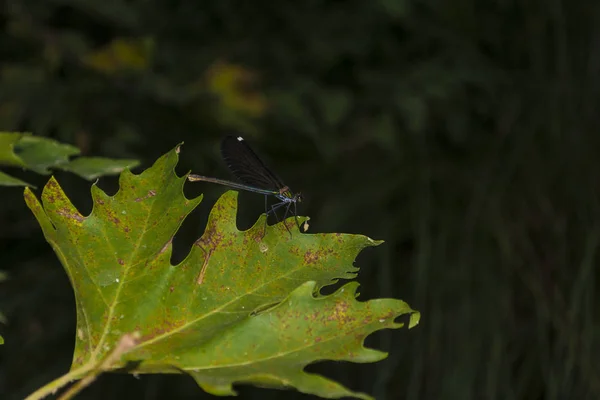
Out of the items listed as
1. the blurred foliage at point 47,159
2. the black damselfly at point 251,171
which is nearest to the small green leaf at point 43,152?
the blurred foliage at point 47,159

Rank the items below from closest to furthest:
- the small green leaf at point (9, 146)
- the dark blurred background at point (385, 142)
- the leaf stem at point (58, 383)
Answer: the leaf stem at point (58, 383), the small green leaf at point (9, 146), the dark blurred background at point (385, 142)

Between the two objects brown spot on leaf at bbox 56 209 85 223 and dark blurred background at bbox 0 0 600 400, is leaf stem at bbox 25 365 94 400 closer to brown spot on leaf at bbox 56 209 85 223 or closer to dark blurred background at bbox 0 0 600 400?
brown spot on leaf at bbox 56 209 85 223

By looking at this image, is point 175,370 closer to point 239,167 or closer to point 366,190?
point 239,167

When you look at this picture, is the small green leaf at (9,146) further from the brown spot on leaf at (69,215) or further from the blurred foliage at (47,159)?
the brown spot on leaf at (69,215)

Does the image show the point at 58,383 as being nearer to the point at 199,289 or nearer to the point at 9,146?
the point at 199,289

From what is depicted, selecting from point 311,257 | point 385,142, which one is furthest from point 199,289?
point 385,142

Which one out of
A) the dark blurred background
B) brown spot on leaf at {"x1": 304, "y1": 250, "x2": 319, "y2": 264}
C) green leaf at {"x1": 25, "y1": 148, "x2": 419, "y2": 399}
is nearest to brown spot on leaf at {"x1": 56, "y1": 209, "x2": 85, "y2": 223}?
green leaf at {"x1": 25, "y1": 148, "x2": 419, "y2": 399}
